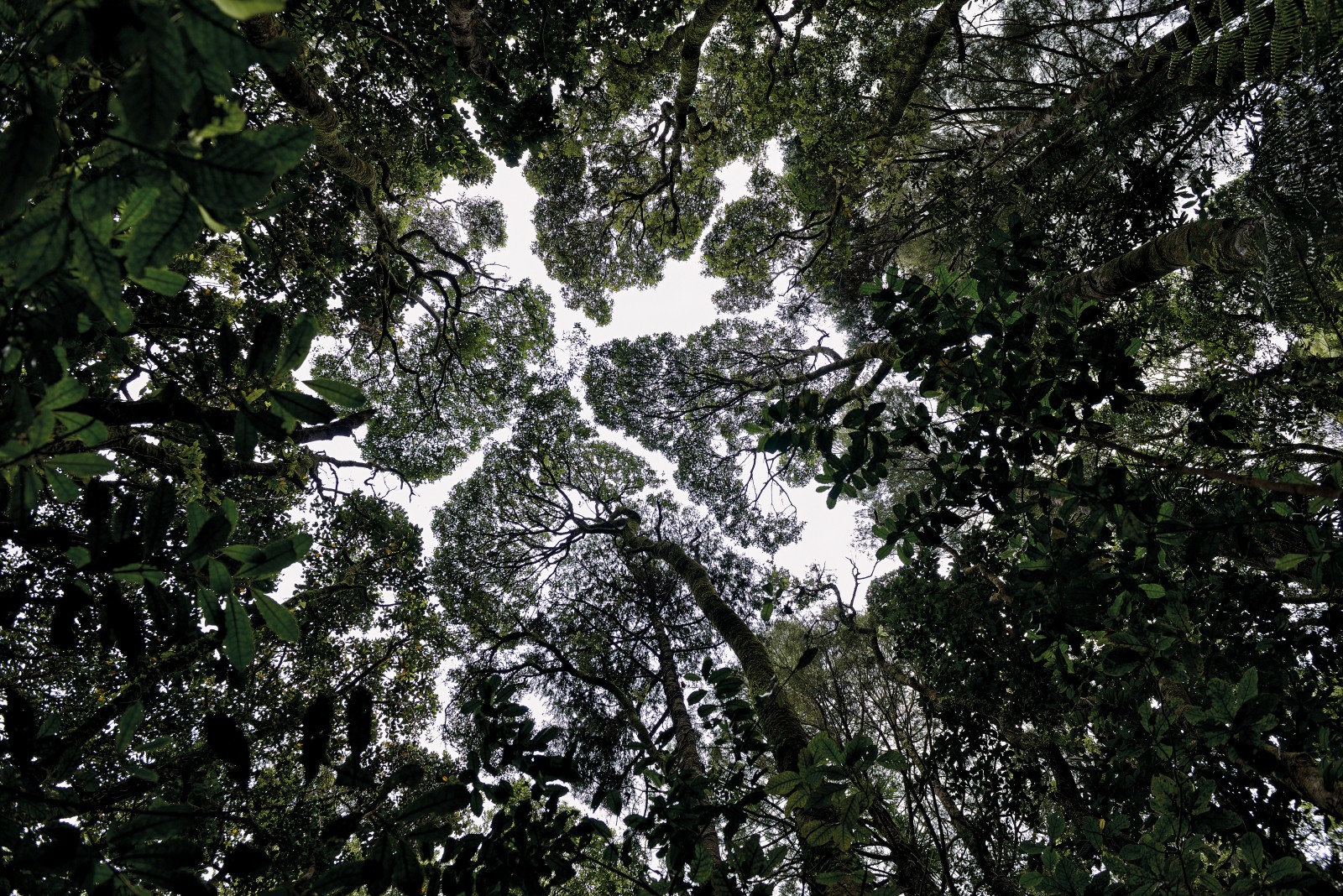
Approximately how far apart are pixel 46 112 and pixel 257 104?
19.3 ft

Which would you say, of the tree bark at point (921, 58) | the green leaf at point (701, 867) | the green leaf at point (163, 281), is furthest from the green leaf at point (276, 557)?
the tree bark at point (921, 58)

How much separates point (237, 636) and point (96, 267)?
588mm

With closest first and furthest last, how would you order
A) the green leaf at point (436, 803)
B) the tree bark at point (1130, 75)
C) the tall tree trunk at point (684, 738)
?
the green leaf at point (436, 803)
the tall tree trunk at point (684, 738)
the tree bark at point (1130, 75)

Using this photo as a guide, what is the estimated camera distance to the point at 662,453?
10.5m

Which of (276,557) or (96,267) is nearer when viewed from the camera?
(96,267)

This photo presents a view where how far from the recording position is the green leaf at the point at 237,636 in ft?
2.91

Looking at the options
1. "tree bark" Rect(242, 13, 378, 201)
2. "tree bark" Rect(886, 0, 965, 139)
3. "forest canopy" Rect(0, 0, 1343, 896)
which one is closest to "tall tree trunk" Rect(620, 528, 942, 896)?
"forest canopy" Rect(0, 0, 1343, 896)

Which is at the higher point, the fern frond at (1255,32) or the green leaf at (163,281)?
the fern frond at (1255,32)

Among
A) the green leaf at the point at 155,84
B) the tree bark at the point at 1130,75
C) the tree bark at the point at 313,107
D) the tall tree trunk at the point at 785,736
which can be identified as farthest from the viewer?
the tree bark at the point at 1130,75

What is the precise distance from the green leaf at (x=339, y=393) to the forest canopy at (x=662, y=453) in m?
0.02

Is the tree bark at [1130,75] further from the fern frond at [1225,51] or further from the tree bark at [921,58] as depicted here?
the tree bark at [921,58]

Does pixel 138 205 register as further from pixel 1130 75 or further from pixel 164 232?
pixel 1130 75

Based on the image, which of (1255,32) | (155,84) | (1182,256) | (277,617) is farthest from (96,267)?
(1182,256)

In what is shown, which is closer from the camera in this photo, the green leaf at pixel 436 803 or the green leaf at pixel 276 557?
the green leaf at pixel 276 557
